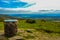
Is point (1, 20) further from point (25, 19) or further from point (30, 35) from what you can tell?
point (30, 35)

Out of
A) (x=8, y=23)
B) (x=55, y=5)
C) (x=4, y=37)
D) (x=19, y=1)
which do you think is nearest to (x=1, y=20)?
(x=8, y=23)

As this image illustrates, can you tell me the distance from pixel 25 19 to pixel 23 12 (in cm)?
17

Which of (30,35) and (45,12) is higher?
(45,12)

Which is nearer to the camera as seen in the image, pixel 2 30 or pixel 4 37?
pixel 4 37

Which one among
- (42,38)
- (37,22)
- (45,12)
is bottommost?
(42,38)

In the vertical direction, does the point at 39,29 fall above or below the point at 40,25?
below

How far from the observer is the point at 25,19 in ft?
10.5

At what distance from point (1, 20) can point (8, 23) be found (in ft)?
0.59

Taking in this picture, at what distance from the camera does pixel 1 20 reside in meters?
3.14

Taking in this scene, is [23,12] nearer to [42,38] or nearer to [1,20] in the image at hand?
[1,20]

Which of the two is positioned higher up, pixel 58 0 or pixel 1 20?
pixel 58 0

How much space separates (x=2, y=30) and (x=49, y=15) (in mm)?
1170

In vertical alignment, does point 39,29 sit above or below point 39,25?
below

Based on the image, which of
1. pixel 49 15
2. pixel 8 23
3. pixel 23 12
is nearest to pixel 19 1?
pixel 23 12
